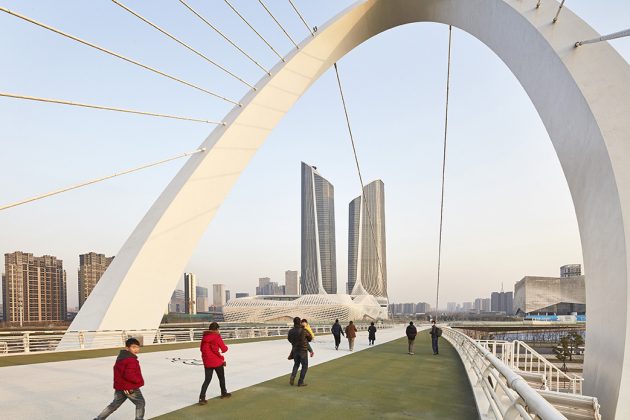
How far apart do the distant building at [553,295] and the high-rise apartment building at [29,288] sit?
13559cm

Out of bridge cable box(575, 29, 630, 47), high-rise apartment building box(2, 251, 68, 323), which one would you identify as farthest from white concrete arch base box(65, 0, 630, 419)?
high-rise apartment building box(2, 251, 68, 323)

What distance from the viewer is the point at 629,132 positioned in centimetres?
725

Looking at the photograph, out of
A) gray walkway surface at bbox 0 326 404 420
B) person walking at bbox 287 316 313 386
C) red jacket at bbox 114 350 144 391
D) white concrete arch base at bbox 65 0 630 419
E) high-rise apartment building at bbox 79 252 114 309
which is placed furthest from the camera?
high-rise apartment building at bbox 79 252 114 309

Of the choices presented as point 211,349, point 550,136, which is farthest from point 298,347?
point 550,136

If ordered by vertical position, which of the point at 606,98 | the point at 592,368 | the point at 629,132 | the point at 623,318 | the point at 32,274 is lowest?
the point at 32,274

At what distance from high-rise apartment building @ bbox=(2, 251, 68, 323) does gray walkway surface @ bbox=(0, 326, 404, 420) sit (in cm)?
6905

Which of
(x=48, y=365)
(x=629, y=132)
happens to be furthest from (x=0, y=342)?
(x=629, y=132)

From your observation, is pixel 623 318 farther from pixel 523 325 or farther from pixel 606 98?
pixel 523 325

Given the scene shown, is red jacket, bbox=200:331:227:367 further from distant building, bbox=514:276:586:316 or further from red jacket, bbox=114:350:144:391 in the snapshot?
distant building, bbox=514:276:586:316

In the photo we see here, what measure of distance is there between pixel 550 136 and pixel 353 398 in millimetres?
7409

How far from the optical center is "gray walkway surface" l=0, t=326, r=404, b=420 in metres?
6.36

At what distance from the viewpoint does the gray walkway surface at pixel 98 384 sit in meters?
6.36

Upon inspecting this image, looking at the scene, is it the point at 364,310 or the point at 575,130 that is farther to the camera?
the point at 364,310

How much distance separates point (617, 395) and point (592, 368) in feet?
4.94
